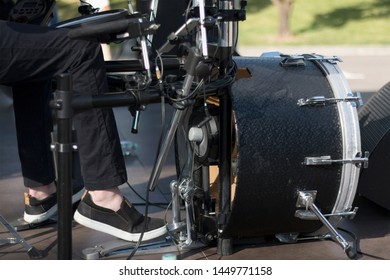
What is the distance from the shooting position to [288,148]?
325cm

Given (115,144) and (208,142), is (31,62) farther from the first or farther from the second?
(208,142)

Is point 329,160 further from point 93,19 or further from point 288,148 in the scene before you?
point 93,19

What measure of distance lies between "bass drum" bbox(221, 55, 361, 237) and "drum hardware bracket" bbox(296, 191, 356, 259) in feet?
0.07

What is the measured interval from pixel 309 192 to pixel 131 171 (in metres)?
2.00

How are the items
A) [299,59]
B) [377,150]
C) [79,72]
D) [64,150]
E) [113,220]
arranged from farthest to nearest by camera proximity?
1. [377,150]
2. [299,59]
3. [113,220]
4. [79,72]
5. [64,150]

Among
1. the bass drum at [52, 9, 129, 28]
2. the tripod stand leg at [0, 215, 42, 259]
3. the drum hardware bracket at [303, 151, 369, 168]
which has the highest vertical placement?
the bass drum at [52, 9, 129, 28]

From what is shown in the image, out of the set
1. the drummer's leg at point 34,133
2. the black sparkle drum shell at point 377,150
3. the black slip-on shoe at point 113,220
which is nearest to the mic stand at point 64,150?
the black slip-on shoe at point 113,220

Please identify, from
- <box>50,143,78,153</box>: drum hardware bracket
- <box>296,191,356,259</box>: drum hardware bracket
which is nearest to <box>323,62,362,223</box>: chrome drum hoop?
<box>296,191,356,259</box>: drum hardware bracket

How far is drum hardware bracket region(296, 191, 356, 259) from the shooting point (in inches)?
129

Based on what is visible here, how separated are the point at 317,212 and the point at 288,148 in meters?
0.32

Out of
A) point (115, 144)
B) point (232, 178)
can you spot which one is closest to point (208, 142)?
point (232, 178)

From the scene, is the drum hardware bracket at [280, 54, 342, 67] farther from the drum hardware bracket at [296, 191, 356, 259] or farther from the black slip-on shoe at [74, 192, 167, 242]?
the black slip-on shoe at [74, 192, 167, 242]

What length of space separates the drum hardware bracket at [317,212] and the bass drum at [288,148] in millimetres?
22

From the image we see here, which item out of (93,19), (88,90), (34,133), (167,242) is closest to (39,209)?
(34,133)
